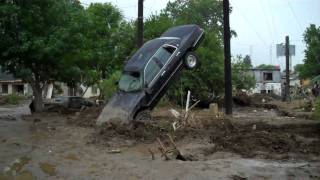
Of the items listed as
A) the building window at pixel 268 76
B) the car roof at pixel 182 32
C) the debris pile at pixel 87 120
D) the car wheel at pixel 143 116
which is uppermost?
the building window at pixel 268 76

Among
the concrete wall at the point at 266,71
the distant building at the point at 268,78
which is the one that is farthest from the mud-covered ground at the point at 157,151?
the concrete wall at the point at 266,71

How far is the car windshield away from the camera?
779 inches

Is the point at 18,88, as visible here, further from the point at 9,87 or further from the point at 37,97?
the point at 37,97

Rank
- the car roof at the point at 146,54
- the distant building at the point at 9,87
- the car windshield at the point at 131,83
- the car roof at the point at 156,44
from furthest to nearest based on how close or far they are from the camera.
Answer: the distant building at the point at 9,87 → the car roof at the point at 156,44 → the car roof at the point at 146,54 → the car windshield at the point at 131,83

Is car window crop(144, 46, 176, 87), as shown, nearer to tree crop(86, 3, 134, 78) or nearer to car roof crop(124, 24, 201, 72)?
car roof crop(124, 24, 201, 72)

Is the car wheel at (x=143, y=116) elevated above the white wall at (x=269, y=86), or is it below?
below

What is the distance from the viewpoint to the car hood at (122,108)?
18422mm

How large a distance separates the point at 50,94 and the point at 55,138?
56.2 m

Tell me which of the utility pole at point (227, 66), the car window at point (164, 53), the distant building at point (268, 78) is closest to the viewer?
the car window at point (164, 53)

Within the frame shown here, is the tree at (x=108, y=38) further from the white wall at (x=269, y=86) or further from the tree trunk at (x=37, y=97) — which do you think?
the white wall at (x=269, y=86)

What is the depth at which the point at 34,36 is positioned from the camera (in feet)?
85.1

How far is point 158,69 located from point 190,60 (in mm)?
2109

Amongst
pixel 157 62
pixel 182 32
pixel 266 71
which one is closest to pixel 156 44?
pixel 157 62

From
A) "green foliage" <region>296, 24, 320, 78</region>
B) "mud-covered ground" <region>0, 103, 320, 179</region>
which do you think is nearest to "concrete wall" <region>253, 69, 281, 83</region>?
"green foliage" <region>296, 24, 320, 78</region>
